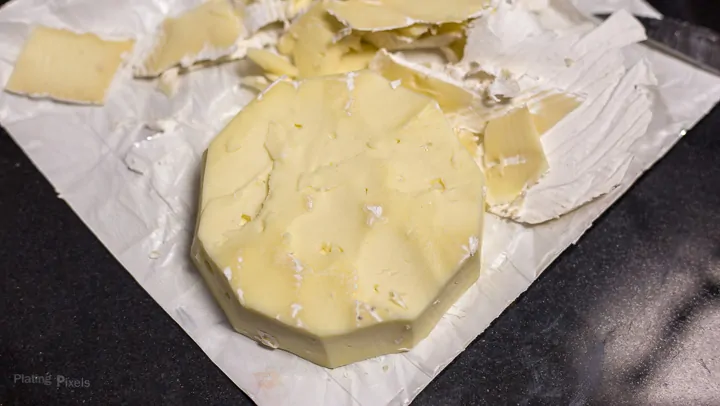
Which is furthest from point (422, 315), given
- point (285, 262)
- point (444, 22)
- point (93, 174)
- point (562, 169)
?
point (93, 174)

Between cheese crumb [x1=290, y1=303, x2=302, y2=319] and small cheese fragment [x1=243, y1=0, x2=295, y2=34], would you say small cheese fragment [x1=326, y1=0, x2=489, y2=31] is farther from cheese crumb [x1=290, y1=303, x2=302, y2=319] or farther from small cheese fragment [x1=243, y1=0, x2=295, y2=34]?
cheese crumb [x1=290, y1=303, x2=302, y2=319]

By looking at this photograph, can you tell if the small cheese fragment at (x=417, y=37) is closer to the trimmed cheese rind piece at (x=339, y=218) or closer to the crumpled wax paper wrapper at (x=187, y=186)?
the trimmed cheese rind piece at (x=339, y=218)

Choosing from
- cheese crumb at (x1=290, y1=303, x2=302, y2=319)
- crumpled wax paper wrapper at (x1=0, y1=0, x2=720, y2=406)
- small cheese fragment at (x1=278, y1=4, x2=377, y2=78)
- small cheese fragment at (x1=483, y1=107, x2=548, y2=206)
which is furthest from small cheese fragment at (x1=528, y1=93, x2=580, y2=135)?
cheese crumb at (x1=290, y1=303, x2=302, y2=319)

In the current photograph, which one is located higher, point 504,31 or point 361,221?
point 504,31

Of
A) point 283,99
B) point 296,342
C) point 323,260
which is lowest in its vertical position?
point 296,342

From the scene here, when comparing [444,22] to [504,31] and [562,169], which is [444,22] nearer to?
[504,31]

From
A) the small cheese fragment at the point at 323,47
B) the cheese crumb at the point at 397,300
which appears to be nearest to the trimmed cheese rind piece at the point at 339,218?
the cheese crumb at the point at 397,300
